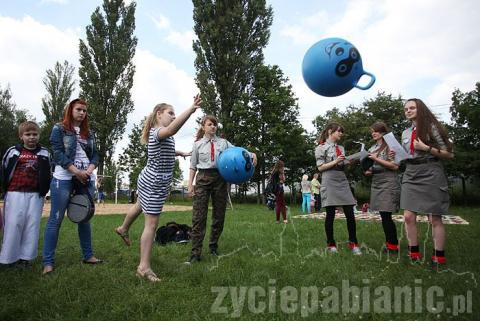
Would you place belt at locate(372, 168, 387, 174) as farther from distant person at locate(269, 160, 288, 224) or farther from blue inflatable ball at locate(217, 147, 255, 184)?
distant person at locate(269, 160, 288, 224)

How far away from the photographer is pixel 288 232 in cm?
662

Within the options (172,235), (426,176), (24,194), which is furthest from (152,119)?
(426,176)

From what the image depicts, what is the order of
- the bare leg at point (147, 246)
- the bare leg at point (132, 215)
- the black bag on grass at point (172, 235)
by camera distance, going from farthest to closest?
the black bag on grass at point (172, 235) < the bare leg at point (132, 215) < the bare leg at point (147, 246)

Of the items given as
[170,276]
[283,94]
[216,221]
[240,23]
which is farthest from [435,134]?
[283,94]

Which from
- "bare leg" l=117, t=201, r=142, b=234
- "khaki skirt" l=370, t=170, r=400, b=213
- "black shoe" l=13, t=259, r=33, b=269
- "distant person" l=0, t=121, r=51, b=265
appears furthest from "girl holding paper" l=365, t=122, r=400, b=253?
"black shoe" l=13, t=259, r=33, b=269

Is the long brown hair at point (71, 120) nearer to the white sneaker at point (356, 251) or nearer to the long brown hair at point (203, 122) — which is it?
the long brown hair at point (203, 122)

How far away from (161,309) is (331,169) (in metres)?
3.03

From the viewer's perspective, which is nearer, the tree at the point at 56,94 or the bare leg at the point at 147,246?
the bare leg at the point at 147,246

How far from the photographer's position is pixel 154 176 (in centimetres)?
362

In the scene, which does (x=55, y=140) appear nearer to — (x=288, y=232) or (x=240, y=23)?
(x=288, y=232)

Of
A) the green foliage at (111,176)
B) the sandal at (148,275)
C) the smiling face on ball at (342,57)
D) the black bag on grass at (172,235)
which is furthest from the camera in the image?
the green foliage at (111,176)

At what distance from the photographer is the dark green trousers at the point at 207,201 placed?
4.38 m

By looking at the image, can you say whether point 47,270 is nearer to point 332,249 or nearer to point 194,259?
point 194,259

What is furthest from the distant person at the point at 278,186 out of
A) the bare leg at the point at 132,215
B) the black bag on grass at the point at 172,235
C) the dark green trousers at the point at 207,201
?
the bare leg at the point at 132,215
